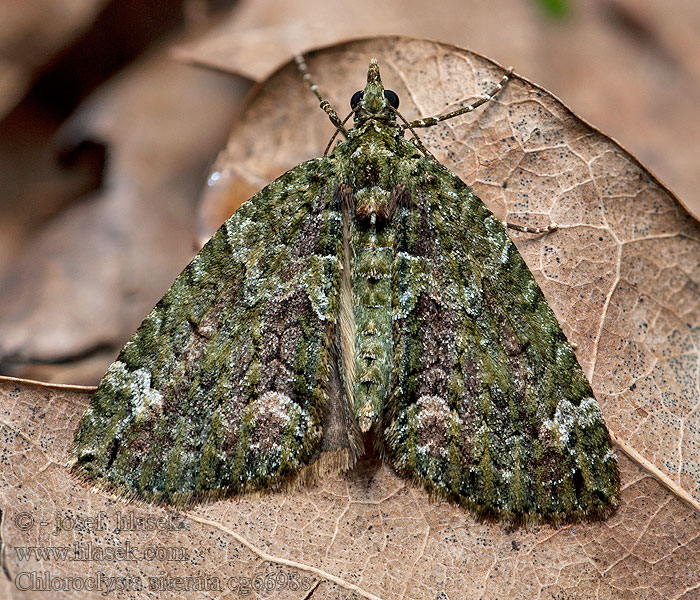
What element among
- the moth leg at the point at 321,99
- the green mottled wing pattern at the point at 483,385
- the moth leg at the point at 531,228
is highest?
the moth leg at the point at 321,99

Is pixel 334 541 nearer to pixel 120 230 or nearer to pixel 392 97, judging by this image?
pixel 392 97

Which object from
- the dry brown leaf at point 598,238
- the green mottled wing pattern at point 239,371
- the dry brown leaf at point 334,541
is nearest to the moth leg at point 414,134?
the dry brown leaf at point 598,238

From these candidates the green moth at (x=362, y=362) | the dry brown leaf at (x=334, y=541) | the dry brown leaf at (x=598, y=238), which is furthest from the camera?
the dry brown leaf at (x=598, y=238)

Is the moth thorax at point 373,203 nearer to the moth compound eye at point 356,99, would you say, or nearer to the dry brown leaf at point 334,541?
the moth compound eye at point 356,99

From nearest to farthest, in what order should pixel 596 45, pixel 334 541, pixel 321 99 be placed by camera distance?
pixel 334 541 < pixel 321 99 < pixel 596 45

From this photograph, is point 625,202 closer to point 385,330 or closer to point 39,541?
point 385,330

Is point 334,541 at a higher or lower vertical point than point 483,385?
lower

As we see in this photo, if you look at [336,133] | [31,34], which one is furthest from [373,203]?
[31,34]
